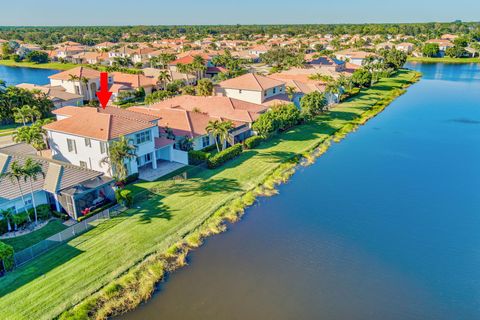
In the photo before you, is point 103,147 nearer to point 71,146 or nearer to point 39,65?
point 71,146

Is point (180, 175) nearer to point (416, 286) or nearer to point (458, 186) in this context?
point (416, 286)

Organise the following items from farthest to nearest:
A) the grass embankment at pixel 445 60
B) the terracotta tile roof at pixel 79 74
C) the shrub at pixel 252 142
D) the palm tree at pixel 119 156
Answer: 1. the grass embankment at pixel 445 60
2. the terracotta tile roof at pixel 79 74
3. the shrub at pixel 252 142
4. the palm tree at pixel 119 156

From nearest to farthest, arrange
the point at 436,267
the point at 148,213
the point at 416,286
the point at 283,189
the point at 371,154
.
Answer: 1. the point at 416,286
2. the point at 436,267
3. the point at 148,213
4. the point at 283,189
5. the point at 371,154

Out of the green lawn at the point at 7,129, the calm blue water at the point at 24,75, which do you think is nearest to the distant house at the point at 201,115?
the green lawn at the point at 7,129

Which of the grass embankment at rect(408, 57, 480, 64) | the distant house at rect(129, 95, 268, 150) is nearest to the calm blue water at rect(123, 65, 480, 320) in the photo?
the distant house at rect(129, 95, 268, 150)

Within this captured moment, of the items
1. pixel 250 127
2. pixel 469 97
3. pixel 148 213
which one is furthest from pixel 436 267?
pixel 469 97

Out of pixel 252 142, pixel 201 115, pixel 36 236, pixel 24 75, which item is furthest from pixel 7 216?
pixel 24 75

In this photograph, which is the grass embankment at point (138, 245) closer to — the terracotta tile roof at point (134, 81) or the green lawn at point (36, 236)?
the green lawn at point (36, 236)
